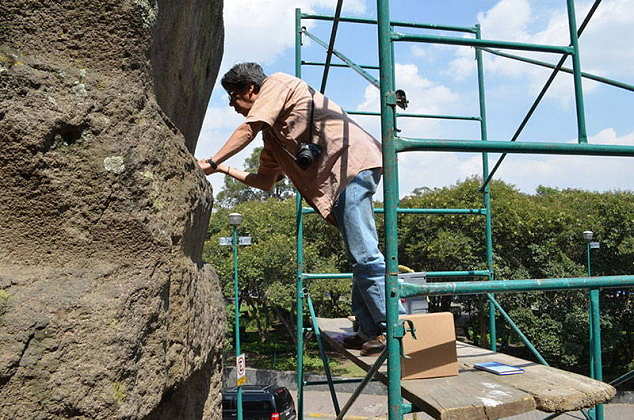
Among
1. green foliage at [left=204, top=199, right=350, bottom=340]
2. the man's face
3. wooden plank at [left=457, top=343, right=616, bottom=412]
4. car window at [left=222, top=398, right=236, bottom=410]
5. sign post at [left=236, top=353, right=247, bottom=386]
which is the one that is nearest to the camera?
wooden plank at [left=457, top=343, right=616, bottom=412]

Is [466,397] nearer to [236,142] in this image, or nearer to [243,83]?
[236,142]

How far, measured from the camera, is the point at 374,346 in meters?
2.94

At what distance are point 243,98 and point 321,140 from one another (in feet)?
1.52

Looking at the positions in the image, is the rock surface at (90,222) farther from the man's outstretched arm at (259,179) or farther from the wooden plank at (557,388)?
the wooden plank at (557,388)

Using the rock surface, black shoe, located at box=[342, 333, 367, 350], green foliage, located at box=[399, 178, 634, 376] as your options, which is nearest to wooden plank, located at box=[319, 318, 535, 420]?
black shoe, located at box=[342, 333, 367, 350]

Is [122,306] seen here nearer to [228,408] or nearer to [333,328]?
[333,328]

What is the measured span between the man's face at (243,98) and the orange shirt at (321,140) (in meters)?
0.11

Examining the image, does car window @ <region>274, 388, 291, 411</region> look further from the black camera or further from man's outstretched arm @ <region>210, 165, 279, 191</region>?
the black camera

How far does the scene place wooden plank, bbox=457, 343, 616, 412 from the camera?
2.18m

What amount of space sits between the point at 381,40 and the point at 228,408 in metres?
11.7

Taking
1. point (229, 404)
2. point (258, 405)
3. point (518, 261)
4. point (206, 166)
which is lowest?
point (229, 404)

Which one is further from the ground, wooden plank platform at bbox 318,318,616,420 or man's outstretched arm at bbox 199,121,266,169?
man's outstretched arm at bbox 199,121,266,169

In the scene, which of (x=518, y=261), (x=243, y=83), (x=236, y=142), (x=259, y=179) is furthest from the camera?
(x=518, y=261)

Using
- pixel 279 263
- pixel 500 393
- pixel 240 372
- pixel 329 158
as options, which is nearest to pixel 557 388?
pixel 500 393
